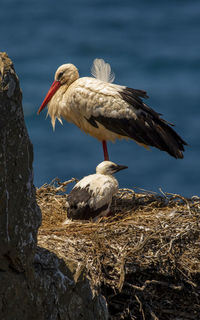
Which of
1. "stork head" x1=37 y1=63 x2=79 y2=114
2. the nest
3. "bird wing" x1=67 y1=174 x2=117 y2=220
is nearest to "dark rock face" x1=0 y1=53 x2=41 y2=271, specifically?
the nest

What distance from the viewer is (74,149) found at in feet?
108

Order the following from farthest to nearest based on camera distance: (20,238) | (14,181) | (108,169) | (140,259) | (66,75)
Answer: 1. (66,75)
2. (108,169)
3. (140,259)
4. (20,238)
5. (14,181)

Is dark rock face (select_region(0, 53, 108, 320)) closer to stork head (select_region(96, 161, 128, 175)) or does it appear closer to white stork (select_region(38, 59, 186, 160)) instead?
stork head (select_region(96, 161, 128, 175))

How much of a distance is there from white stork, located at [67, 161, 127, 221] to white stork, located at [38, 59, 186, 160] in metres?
1.19

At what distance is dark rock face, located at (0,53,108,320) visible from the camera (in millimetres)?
4859

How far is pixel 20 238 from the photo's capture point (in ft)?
16.6

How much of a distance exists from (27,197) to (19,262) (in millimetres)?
425

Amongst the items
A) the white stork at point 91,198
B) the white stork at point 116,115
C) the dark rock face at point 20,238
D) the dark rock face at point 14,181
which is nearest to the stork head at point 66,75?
the white stork at point 116,115

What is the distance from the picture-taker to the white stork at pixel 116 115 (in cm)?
916

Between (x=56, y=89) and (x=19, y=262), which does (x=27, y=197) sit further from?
(x=56, y=89)

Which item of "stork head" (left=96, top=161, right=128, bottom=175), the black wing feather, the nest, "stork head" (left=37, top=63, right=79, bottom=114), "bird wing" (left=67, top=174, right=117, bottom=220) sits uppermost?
"stork head" (left=37, top=63, right=79, bottom=114)

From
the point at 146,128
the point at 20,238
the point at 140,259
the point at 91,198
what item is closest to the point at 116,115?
the point at 146,128

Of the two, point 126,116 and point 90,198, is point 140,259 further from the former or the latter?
point 126,116

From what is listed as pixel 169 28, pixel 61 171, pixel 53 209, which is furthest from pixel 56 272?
pixel 169 28
